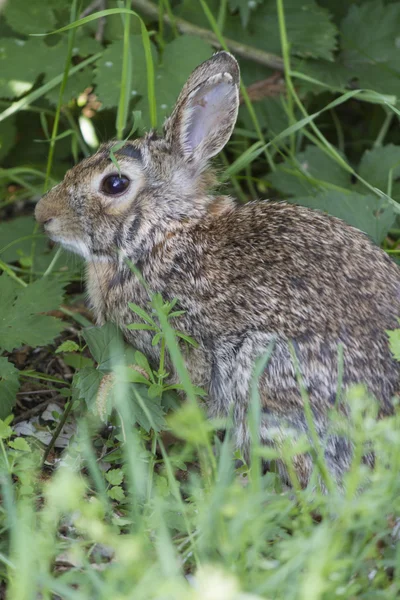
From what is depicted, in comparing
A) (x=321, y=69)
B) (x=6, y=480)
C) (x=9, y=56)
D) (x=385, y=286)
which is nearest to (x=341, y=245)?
(x=385, y=286)

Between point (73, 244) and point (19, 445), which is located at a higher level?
point (73, 244)

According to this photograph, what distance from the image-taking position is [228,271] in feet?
10.4

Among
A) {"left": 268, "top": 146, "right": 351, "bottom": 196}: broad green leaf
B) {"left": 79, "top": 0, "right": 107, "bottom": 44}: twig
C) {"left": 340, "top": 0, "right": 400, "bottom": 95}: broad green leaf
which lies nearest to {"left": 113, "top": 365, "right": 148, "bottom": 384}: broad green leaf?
{"left": 268, "top": 146, "right": 351, "bottom": 196}: broad green leaf

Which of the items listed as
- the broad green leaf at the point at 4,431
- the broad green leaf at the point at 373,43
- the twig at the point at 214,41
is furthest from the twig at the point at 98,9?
the broad green leaf at the point at 4,431

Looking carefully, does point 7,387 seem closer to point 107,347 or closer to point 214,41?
point 107,347

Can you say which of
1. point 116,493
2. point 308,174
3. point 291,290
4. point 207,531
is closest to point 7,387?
point 116,493

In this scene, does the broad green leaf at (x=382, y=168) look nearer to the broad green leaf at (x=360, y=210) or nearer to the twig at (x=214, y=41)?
the broad green leaf at (x=360, y=210)

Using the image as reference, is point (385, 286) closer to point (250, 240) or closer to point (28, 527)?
point (250, 240)

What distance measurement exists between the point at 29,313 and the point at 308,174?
174 cm

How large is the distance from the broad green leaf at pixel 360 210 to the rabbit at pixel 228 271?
410mm

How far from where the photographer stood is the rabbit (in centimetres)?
289

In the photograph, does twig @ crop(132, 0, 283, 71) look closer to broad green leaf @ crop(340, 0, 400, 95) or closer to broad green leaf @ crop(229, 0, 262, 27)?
broad green leaf @ crop(229, 0, 262, 27)

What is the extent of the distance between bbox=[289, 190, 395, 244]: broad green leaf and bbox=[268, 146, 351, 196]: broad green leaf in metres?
0.38

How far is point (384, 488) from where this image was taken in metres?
1.95
